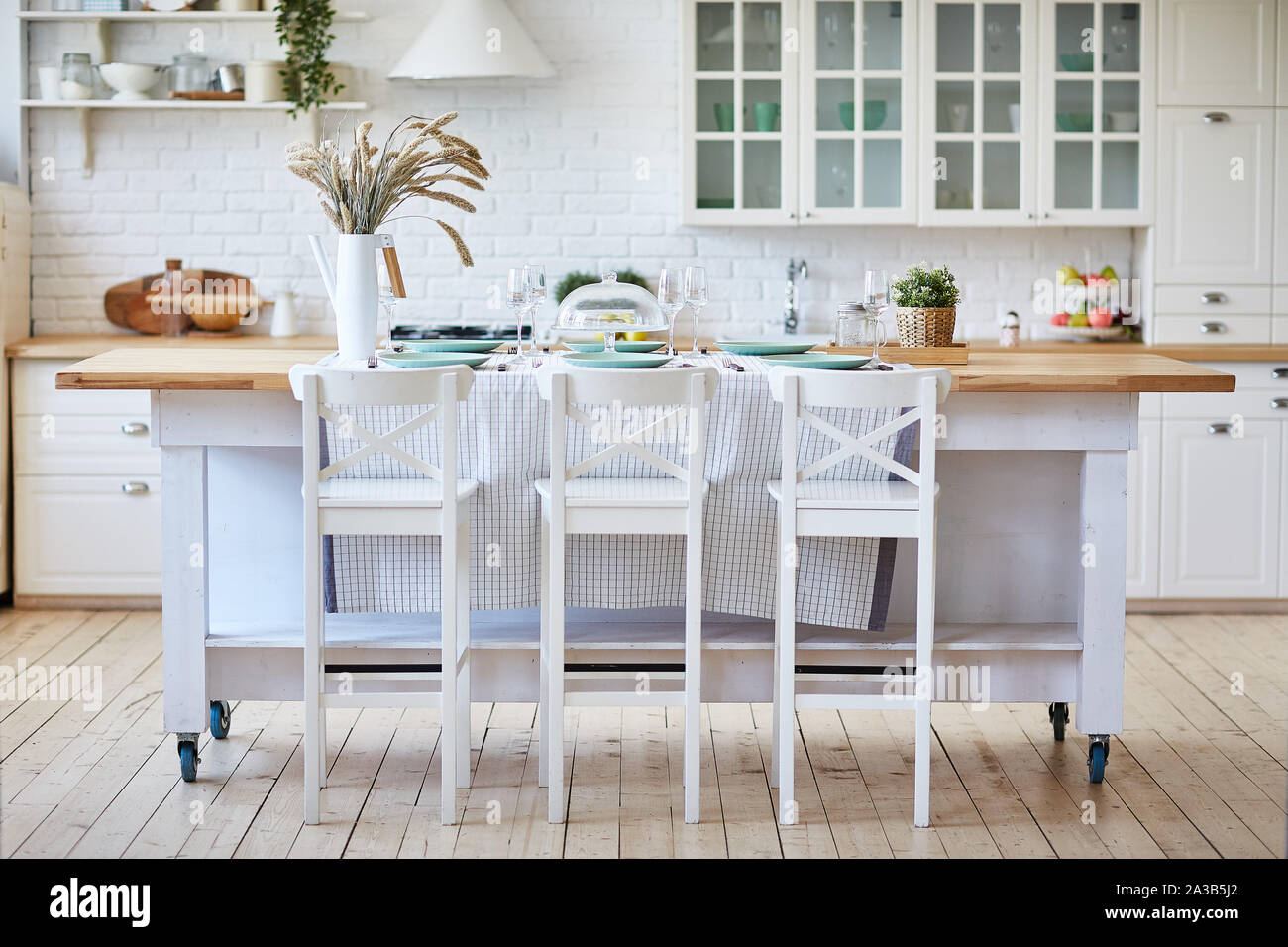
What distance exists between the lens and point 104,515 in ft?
16.2

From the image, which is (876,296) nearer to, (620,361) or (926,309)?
(926,309)

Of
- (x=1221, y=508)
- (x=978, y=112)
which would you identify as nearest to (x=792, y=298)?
(x=978, y=112)

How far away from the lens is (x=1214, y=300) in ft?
16.7

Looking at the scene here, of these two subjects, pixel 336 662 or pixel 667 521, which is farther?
pixel 336 662

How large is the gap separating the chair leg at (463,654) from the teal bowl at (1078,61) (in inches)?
120

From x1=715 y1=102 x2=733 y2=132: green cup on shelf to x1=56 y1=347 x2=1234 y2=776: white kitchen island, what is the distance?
182 centimetres

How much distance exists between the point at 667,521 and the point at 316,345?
224cm

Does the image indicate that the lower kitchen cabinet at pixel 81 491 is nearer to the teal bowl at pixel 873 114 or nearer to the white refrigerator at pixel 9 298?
the white refrigerator at pixel 9 298

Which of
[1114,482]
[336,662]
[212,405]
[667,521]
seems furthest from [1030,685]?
[212,405]

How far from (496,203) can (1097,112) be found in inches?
85.7

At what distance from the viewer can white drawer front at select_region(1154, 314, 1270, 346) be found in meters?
5.09

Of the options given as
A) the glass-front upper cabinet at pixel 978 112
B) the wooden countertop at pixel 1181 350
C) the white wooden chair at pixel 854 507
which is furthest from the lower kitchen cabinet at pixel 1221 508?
the white wooden chair at pixel 854 507
